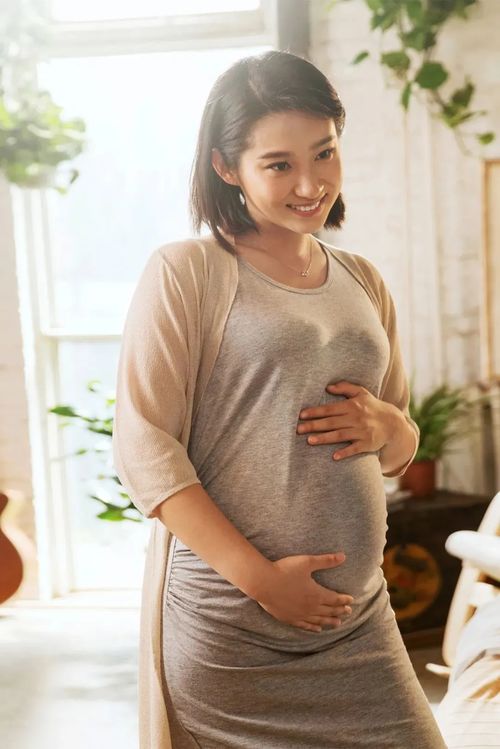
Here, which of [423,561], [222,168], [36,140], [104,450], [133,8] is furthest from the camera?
[133,8]

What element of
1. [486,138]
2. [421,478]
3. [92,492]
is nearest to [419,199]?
[486,138]

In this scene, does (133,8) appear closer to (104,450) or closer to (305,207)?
(104,450)

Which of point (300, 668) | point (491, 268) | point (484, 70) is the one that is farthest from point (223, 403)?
point (484, 70)

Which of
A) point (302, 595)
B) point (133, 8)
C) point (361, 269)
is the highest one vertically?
point (133, 8)

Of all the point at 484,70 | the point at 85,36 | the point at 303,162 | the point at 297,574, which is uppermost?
the point at 85,36

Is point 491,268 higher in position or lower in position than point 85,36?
lower

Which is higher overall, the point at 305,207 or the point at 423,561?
the point at 305,207

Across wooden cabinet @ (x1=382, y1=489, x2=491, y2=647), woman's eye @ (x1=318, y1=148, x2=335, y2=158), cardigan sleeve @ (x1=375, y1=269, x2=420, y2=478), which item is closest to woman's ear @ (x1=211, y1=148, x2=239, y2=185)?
woman's eye @ (x1=318, y1=148, x2=335, y2=158)

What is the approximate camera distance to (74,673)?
3434 mm

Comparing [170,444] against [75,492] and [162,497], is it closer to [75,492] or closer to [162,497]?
[162,497]

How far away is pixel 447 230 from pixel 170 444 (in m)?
2.75

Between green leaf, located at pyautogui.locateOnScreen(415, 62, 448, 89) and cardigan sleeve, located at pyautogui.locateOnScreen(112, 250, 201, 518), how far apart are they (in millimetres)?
2542

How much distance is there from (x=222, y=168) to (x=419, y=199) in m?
2.56

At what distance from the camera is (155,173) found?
13.4 ft
